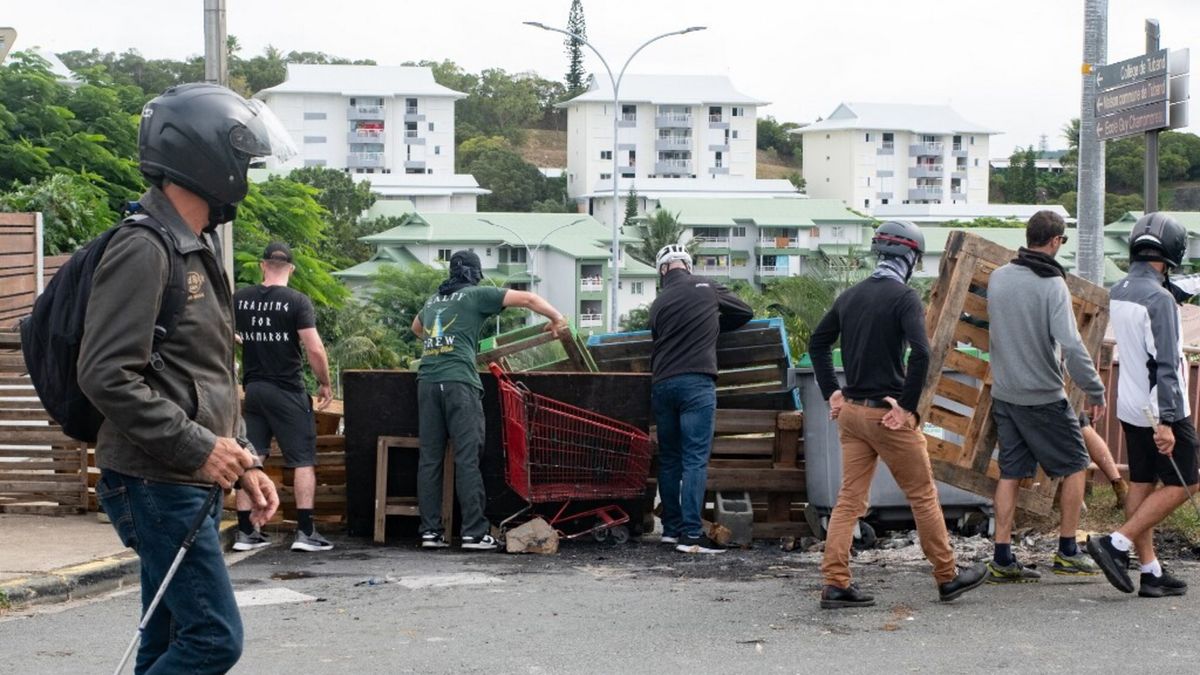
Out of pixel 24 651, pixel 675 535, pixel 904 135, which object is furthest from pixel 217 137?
pixel 904 135

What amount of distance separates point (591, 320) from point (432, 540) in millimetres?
108738

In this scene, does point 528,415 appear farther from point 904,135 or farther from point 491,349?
point 904,135

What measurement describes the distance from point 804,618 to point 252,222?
2251 centimetres

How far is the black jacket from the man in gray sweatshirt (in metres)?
2.29

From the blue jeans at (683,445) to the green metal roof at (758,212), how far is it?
380 feet

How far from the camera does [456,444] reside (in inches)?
390

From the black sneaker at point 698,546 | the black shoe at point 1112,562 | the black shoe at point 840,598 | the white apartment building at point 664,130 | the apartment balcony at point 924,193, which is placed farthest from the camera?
the apartment balcony at point 924,193

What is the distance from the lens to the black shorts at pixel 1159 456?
777 cm

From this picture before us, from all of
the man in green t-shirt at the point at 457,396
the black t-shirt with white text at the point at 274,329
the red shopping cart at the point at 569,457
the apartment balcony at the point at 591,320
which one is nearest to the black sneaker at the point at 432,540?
the man in green t-shirt at the point at 457,396

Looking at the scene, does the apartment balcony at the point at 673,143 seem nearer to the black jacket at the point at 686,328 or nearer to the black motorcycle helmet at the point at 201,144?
the black jacket at the point at 686,328

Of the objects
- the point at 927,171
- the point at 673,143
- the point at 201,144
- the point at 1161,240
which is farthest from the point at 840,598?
the point at 927,171

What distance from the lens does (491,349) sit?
36.0ft

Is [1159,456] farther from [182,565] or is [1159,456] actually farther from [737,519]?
[182,565]

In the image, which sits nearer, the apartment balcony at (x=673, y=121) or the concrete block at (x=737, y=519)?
the concrete block at (x=737, y=519)
